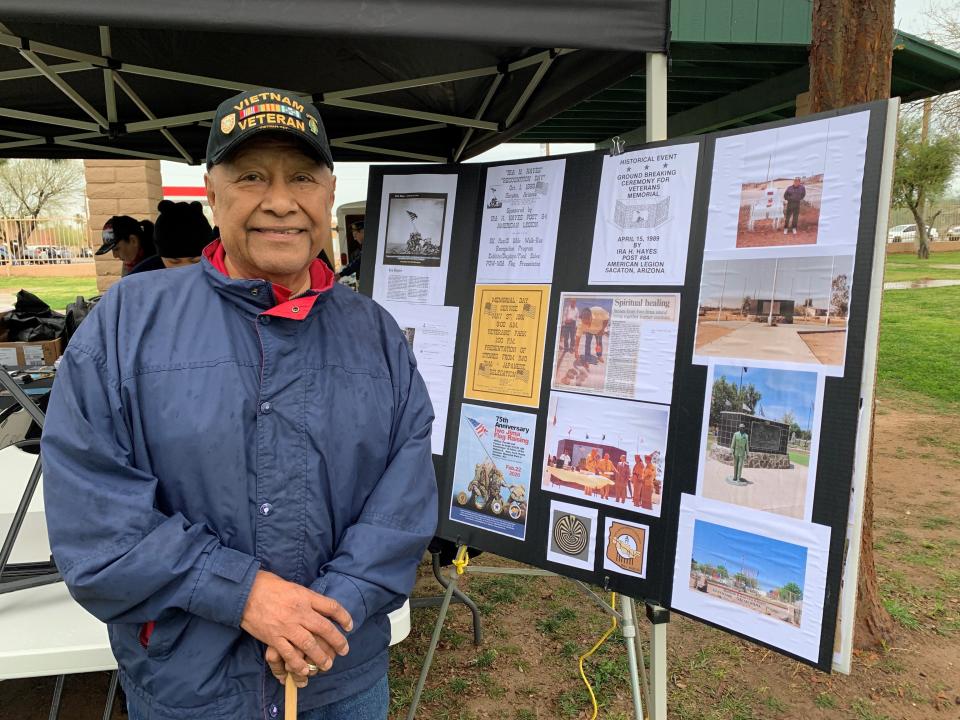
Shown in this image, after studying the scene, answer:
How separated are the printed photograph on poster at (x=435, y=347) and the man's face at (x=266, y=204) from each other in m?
0.88

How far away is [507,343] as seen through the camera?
196 centimetres

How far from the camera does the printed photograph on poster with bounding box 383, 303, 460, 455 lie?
6.83 ft

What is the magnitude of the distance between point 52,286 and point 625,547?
22732 millimetres

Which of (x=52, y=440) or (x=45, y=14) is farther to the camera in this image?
(x=45, y=14)

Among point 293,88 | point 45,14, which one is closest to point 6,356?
point 293,88

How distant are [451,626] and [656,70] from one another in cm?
257

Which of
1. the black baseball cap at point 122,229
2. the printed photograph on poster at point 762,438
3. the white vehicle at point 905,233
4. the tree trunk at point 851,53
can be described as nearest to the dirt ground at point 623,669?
the tree trunk at point 851,53

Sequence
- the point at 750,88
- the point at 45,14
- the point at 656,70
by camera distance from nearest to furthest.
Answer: the point at 45,14, the point at 656,70, the point at 750,88

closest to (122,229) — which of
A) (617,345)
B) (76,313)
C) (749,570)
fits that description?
(76,313)

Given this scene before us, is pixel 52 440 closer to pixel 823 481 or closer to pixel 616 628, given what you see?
pixel 823 481

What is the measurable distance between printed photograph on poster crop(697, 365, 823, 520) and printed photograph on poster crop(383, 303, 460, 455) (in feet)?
2.69

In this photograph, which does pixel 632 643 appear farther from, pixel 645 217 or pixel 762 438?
pixel 645 217

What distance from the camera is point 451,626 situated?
3.15m

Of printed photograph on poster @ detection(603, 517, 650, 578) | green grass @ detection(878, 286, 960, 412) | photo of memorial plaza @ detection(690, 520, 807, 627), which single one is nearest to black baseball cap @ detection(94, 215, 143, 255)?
printed photograph on poster @ detection(603, 517, 650, 578)
